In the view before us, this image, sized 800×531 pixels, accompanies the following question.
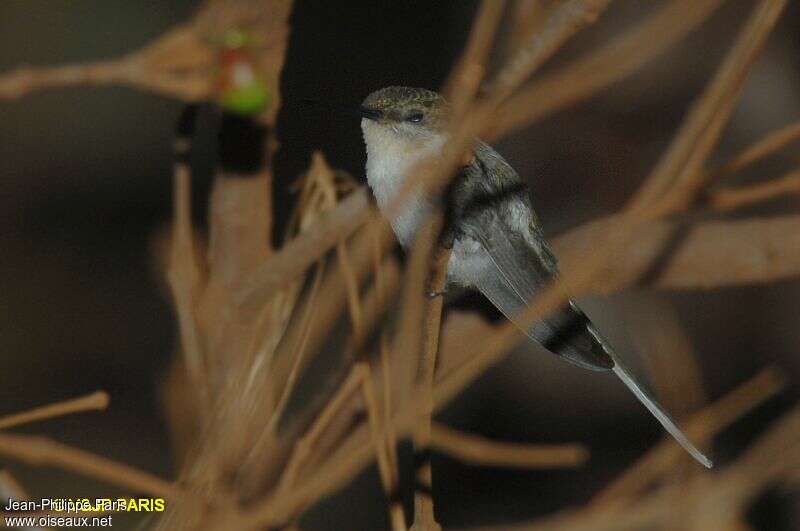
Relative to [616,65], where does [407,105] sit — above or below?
below

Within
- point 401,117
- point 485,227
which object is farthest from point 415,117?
point 485,227

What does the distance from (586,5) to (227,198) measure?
0.69 m

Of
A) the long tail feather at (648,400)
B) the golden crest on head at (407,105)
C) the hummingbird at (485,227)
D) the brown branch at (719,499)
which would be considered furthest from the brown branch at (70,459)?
the golden crest on head at (407,105)

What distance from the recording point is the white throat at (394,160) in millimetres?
1703

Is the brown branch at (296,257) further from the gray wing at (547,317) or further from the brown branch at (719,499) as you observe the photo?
the brown branch at (719,499)

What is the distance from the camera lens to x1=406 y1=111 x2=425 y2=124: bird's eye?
72.2 inches

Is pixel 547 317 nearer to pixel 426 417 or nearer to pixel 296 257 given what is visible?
pixel 296 257

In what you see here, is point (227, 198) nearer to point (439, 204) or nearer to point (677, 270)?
point (439, 204)

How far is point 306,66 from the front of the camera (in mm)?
2951

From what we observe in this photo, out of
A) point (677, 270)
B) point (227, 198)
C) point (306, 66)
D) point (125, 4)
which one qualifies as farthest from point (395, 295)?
point (125, 4)

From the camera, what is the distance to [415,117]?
184 centimetres

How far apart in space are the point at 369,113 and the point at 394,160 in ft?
0.33

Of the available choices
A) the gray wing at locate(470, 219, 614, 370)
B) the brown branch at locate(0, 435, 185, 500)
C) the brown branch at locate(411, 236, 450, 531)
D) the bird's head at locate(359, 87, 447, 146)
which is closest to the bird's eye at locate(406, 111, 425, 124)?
the bird's head at locate(359, 87, 447, 146)

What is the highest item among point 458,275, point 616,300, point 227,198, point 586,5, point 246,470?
point 586,5
